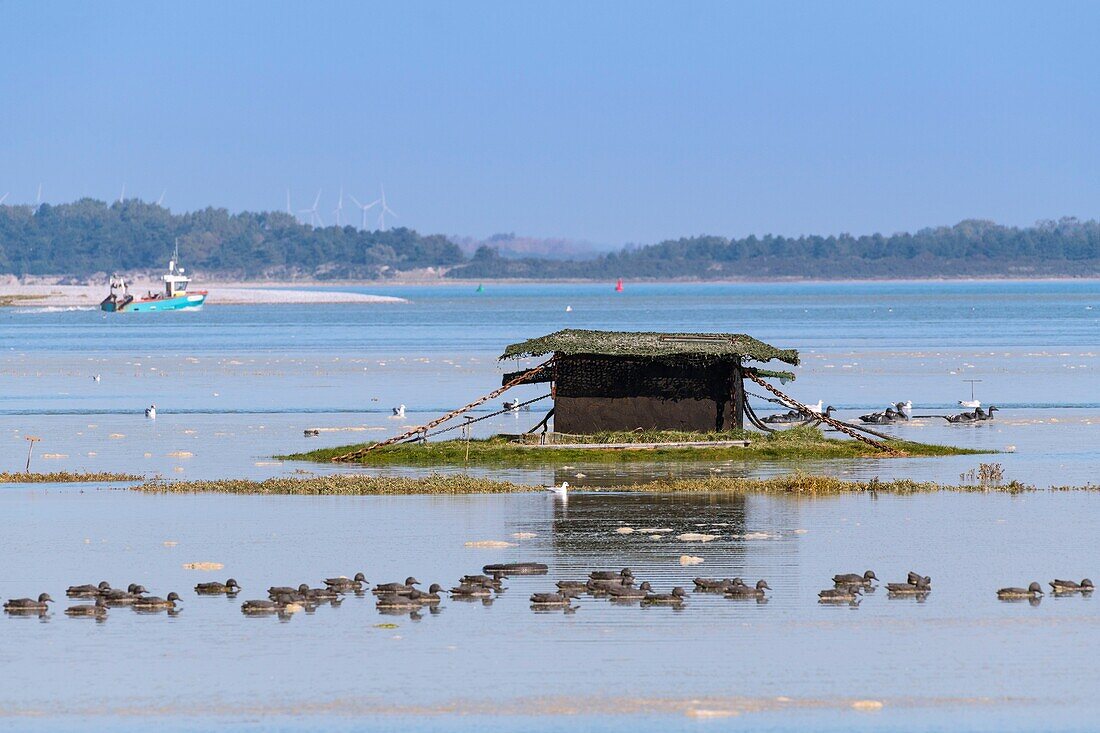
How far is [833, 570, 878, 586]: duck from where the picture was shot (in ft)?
79.8

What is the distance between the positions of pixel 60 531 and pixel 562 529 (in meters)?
8.07

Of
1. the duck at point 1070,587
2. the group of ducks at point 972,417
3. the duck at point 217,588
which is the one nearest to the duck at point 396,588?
the duck at point 217,588

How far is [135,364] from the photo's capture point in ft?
295

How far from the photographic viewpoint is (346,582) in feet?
81.6

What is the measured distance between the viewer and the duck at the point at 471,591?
79.5 ft

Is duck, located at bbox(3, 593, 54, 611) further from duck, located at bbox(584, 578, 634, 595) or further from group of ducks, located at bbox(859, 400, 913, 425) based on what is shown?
group of ducks, located at bbox(859, 400, 913, 425)

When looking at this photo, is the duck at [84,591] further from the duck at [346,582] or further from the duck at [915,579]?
the duck at [915,579]

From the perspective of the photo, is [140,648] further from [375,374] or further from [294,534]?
[375,374]

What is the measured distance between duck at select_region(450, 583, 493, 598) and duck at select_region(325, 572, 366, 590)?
4.46 ft

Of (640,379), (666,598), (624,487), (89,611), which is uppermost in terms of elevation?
Result: (640,379)

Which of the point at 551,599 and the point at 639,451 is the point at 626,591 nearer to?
the point at 551,599

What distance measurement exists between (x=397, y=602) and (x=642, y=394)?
17.6m

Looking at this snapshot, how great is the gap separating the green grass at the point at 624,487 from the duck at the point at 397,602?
11.4 metres

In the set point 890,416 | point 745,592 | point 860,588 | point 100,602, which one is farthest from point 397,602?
point 890,416
